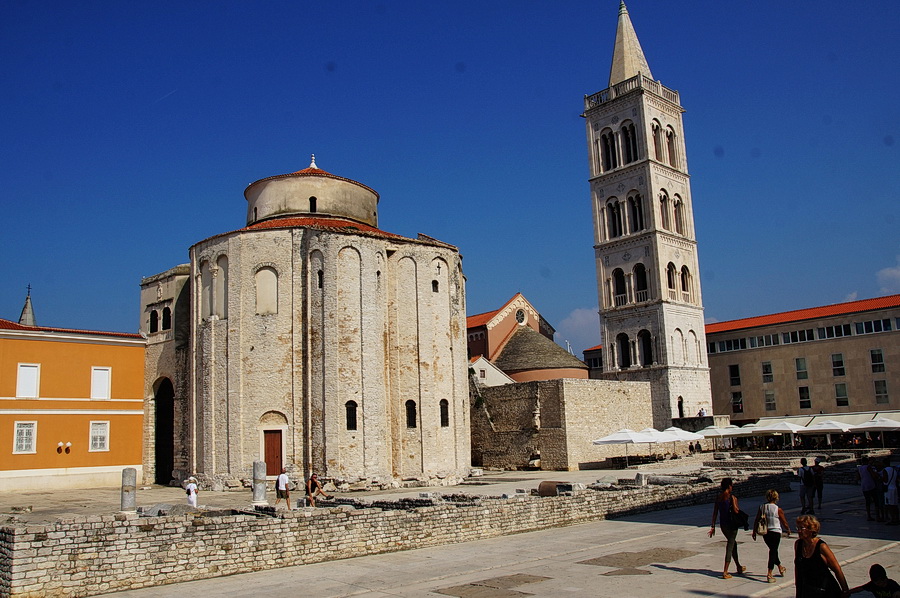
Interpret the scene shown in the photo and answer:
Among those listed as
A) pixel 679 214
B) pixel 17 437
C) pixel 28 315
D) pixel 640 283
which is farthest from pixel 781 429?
pixel 28 315

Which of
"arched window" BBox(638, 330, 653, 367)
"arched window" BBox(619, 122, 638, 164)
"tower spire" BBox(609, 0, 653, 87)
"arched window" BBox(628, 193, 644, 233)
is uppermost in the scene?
"tower spire" BBox(609, 0, 653, 87)

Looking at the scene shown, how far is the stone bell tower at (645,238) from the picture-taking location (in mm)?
51156

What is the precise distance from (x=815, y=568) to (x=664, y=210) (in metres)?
49.9

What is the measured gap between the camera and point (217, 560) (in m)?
12.8

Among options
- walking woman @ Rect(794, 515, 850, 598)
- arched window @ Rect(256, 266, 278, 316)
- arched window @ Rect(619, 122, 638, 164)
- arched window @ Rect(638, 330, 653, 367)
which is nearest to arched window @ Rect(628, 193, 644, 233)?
arched window @ Rect(619, 122, 638, 164)

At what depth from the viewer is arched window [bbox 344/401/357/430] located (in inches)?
1202

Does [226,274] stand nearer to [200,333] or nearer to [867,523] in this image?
[200,333]

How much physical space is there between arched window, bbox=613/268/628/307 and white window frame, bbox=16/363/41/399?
123 ft

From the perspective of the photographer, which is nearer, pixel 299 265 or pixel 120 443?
pixel 299 265

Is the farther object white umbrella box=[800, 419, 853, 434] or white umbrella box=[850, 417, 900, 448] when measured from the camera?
white umbrella box=[800, 419, 853, 434]

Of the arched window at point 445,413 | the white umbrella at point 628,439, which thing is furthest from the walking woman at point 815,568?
the white umbrella at point 628,439

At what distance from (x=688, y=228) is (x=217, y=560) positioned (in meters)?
49.1

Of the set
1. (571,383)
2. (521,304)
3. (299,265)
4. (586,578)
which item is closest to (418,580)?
(586,578)

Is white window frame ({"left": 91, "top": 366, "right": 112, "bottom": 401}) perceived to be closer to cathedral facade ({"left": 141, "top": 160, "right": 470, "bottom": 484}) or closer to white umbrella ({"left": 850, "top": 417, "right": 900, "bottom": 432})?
cathedral facade ({"left": 141, "top": 160, "right": 470, "bottom": 484})
